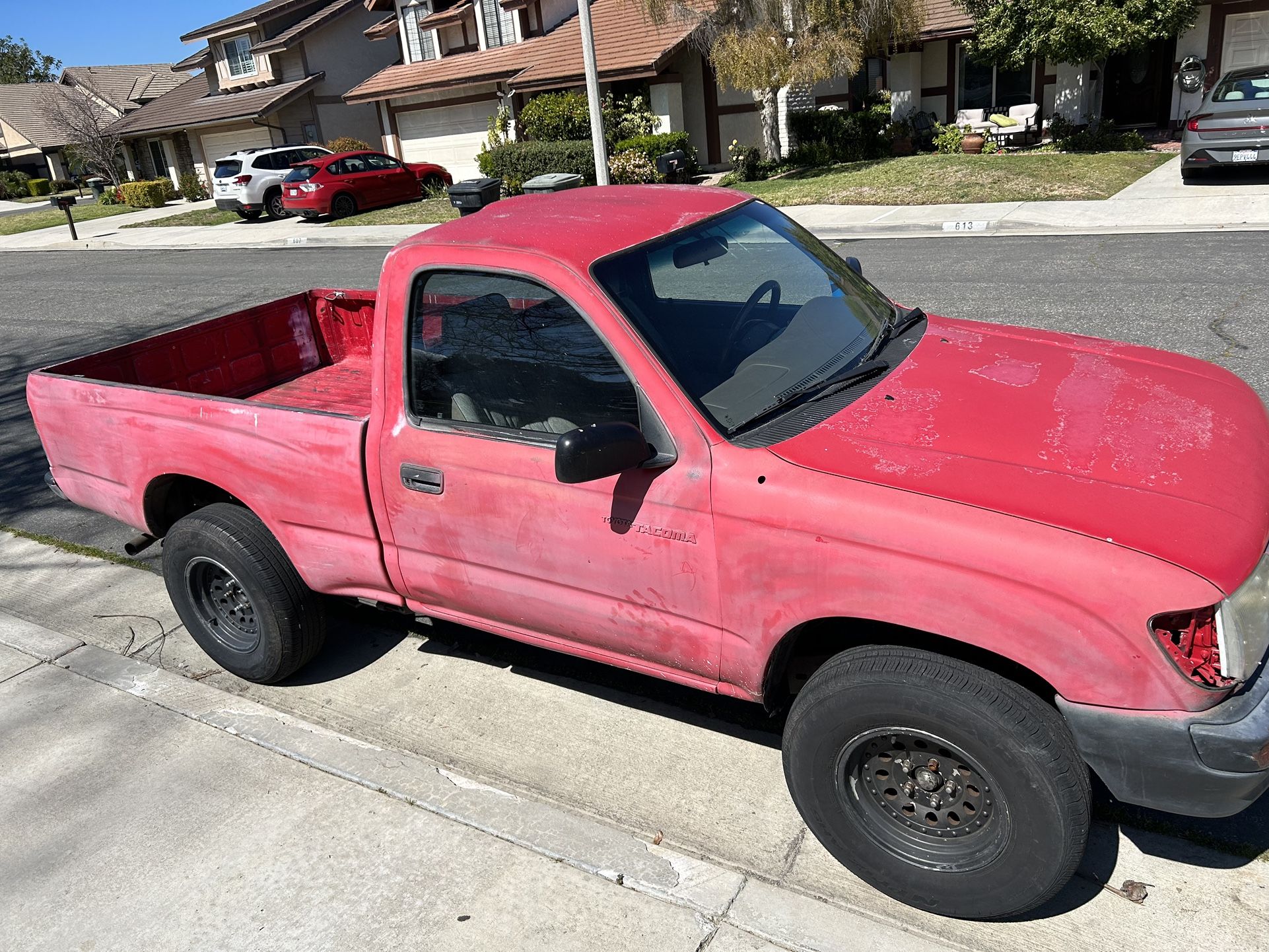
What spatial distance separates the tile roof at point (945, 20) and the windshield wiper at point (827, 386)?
73.2ft

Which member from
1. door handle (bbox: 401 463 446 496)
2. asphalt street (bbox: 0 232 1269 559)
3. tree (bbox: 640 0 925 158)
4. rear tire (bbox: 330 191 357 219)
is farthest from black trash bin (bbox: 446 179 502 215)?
rear tire (bbox: 330 191 357 219)

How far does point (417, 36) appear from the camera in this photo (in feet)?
103

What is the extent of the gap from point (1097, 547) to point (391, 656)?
3197 millimetres

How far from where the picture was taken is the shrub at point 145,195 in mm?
35781

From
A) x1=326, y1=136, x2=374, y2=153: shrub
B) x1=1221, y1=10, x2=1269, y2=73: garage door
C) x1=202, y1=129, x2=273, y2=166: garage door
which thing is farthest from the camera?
x1=202, y1=129, x2=273, y2=166: garage door

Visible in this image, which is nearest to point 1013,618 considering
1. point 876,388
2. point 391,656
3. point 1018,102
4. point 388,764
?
point 876,388

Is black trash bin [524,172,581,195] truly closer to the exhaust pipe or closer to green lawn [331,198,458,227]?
the exhaust pipe

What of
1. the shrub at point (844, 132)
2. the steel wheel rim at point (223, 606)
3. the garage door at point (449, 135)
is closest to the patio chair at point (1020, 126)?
the shrub at point (844, 132)

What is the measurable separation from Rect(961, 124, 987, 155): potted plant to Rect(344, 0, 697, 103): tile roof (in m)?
6.87

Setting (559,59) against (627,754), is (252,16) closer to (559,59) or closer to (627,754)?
(559,59)

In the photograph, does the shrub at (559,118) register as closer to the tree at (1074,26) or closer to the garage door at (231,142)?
the tree at (1074,26)

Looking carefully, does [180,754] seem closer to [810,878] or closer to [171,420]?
[171,420]

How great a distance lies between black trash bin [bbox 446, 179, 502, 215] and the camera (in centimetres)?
461

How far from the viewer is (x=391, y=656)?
181 inches
